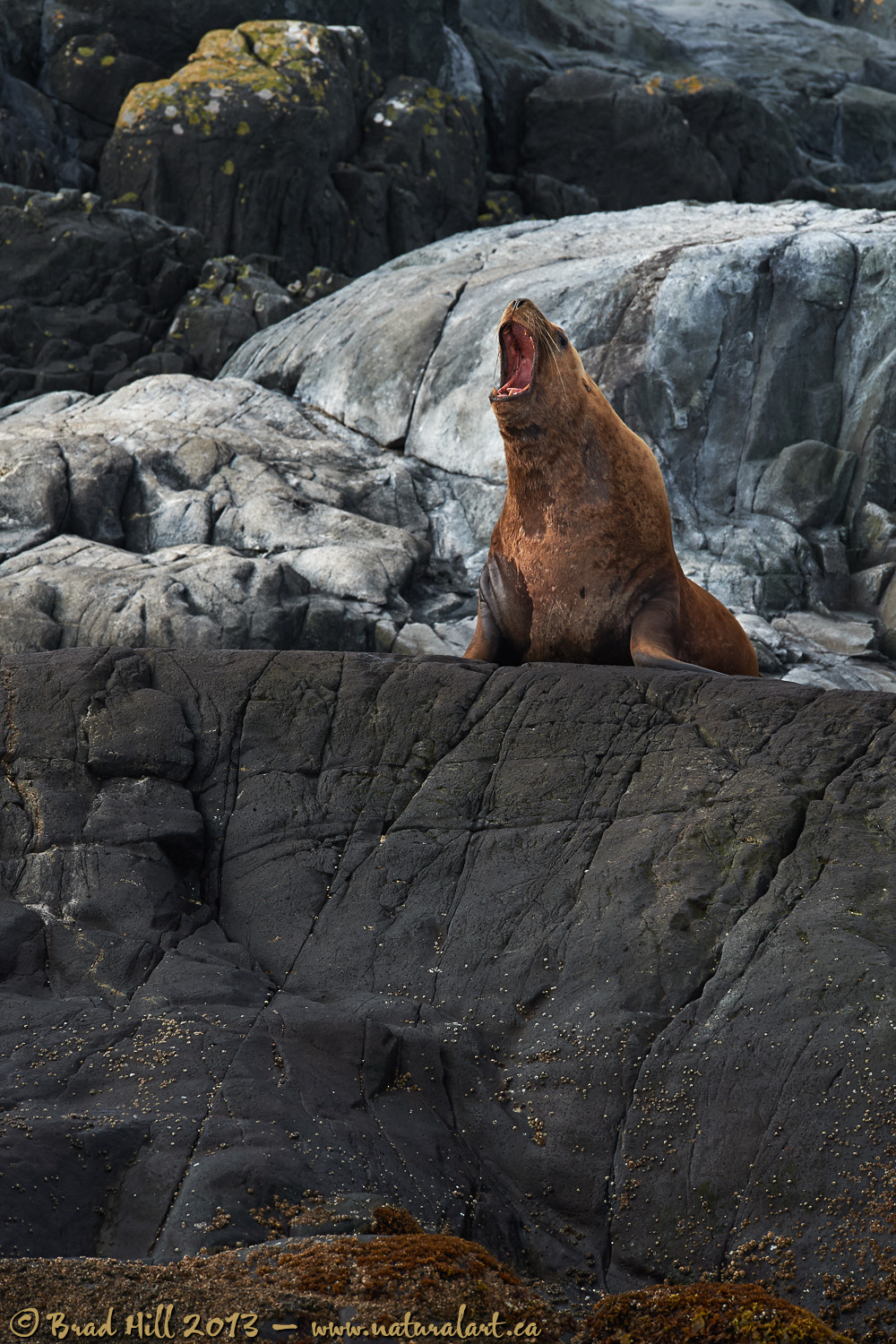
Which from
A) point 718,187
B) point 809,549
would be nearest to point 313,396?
point 809,549

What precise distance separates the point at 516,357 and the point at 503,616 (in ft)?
4.38

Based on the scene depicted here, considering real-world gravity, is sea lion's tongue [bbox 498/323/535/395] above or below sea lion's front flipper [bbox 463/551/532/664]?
above

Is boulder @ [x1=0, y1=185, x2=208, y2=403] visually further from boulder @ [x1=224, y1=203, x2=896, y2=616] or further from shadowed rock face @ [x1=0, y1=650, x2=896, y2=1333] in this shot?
shadowed rock face @ [x1=0, y1=650, x2=896, y2=1333]

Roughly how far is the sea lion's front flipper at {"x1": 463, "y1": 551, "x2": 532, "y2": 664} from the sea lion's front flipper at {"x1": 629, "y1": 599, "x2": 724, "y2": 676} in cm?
61

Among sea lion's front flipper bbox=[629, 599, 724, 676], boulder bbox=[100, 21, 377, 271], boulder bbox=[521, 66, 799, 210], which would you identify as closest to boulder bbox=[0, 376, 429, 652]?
sea lion's front flipper bbox=[629, 599, 724, 676]

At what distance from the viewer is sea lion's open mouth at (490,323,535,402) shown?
6.06 metres

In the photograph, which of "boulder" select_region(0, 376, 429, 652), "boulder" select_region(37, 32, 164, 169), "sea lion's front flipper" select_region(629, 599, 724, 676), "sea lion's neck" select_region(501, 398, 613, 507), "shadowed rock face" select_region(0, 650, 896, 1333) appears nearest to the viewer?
"shadowed rock face" select_region(0, 650, 896, 1333)

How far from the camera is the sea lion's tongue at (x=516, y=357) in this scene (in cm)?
609

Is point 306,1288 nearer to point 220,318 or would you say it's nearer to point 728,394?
point 728,394

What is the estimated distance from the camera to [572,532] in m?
6.02

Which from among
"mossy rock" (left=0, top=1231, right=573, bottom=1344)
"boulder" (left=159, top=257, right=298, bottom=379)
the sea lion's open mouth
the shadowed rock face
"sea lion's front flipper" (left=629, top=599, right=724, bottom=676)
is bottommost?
"boulder" (left=159, top=257, right=298, bottom=379)

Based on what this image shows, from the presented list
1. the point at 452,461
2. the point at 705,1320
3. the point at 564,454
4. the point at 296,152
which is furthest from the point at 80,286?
the point at 705,1320

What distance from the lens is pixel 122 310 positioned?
15961mm

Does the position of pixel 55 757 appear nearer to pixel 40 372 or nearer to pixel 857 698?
pixel 857 698
